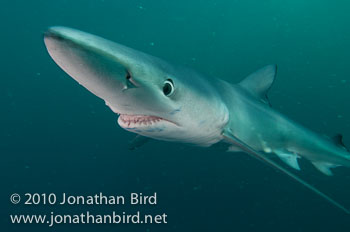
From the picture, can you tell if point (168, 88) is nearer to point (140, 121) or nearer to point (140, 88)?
point (140, 88)

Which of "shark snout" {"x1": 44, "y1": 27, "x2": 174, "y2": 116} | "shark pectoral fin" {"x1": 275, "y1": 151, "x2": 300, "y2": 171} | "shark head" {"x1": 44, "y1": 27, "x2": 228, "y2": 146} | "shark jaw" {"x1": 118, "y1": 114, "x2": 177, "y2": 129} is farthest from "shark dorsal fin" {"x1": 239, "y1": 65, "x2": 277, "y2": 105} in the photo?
"shark snout" {"x1": 44, "y1": 27, "x2": 174, "y2": 116}

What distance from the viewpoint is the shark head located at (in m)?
1.53

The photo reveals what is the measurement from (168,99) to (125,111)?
402 mm

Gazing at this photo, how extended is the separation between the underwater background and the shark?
0.35m

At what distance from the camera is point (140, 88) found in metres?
1.90

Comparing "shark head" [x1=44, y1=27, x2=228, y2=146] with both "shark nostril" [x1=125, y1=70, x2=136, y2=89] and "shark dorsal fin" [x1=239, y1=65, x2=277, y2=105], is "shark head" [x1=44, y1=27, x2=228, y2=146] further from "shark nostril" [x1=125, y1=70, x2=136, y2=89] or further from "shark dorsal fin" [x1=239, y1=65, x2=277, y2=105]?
"shark dorsal fin" [x1=239, y1=65, x2=277, y2=105]

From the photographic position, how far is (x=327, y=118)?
49.7 ft

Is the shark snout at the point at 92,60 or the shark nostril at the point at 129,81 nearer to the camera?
the shark snout at the point at 92,60

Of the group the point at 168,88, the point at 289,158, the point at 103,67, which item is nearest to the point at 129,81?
the point at 103,67

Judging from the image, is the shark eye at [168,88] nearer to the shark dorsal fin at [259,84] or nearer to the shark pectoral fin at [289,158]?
the shark dorsal fin at [259,84]

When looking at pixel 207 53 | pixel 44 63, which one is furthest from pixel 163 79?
pixel 207 53

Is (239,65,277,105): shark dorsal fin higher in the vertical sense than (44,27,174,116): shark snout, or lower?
higher

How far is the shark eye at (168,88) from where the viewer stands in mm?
2123

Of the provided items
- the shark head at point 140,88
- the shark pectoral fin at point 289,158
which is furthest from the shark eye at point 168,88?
the shark pectoral fin at point 289,158
